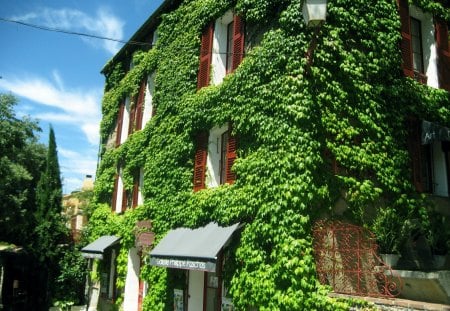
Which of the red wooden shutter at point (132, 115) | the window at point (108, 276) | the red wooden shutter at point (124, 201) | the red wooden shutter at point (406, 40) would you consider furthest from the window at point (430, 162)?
the window at point (108, 276)

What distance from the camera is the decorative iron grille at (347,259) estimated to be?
7.84 m

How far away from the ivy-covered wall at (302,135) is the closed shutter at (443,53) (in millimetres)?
426

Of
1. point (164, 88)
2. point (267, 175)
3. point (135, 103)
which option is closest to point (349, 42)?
point (267, 175)

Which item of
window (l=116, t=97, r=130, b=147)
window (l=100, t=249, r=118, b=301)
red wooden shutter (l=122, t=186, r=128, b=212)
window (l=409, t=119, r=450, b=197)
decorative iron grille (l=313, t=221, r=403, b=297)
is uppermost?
window (l=116, t=97, r=130, b=147)

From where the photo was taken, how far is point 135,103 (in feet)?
55.5

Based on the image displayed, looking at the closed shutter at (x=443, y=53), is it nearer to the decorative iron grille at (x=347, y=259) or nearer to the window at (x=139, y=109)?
the decorative iron grille at (x=347, y=259)

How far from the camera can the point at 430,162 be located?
10.5 metres

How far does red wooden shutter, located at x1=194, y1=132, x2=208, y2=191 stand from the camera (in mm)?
11242

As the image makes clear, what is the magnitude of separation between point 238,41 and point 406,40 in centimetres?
405

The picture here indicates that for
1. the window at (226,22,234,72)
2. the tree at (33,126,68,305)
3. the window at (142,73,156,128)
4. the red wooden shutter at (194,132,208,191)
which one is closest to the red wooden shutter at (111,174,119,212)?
the window at (142,73,156,128)

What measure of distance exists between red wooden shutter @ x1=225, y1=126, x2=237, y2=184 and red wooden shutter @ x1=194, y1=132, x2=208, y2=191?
3.48 feet

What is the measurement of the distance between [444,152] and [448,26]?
3.50 meters

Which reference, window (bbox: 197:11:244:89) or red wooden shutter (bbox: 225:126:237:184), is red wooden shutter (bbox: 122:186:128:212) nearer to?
window (bbox: 197:11:244:89)

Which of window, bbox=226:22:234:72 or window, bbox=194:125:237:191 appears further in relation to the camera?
window, bbox=226:22:234:72
